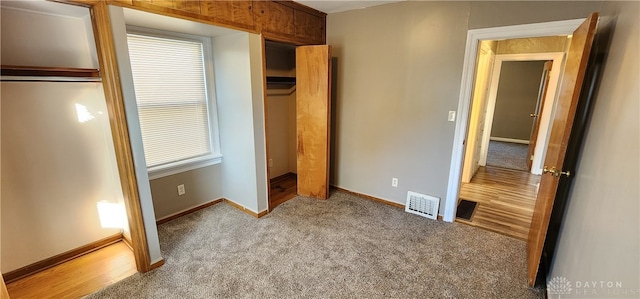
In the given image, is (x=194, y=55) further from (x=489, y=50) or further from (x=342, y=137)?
(x=489, y=50)

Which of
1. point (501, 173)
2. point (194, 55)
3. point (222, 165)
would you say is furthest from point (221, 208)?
point (501, 173)

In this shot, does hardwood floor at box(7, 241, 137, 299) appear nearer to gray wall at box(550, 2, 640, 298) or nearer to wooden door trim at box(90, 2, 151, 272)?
wooden door trim at box(90, 2, 151, 272)

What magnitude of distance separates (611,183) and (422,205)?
74.6 inches

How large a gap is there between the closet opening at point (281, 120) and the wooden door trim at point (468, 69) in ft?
6.28

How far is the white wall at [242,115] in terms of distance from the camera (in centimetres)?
258

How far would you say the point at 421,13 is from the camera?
8.59ft

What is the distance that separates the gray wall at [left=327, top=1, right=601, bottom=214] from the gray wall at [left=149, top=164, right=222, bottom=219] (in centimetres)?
162

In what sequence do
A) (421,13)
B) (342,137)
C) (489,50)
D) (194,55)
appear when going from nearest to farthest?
1. (421,13)
2. (194,55)
3. (342,137)
4. (489,50)

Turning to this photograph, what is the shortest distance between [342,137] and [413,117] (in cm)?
96

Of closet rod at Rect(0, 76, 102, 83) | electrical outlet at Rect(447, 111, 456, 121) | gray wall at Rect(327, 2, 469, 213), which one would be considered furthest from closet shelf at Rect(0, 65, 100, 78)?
electrical outlet at Rect(447, 111, 456, 121)

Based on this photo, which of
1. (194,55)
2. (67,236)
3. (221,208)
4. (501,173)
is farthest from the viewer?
(501,173)

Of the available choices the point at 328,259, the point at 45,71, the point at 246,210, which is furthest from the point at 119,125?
the point at 328,259

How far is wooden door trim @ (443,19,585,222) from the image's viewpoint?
6.84 feet

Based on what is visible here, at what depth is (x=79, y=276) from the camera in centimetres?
203
